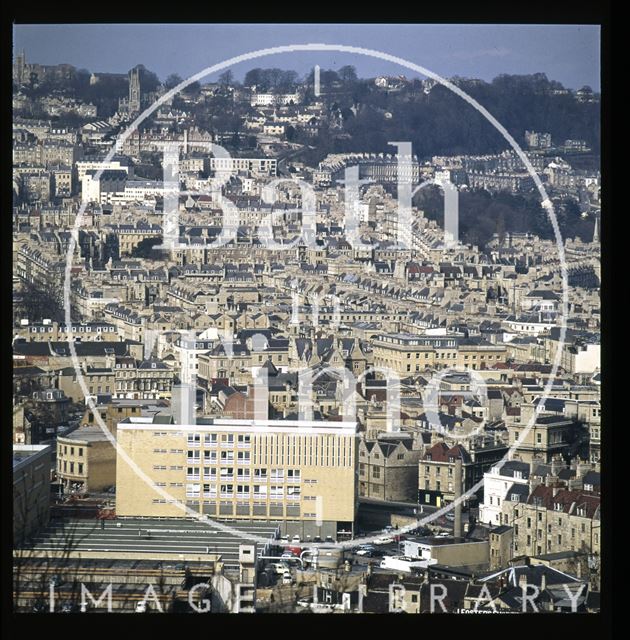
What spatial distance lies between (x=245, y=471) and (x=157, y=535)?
2.41m

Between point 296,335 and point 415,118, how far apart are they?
3.20 meters

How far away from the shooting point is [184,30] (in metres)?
14.2

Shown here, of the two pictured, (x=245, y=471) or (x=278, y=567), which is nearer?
(x=278, y=567)

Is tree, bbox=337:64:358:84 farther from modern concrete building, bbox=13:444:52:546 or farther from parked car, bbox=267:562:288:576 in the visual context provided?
parked car, bbox=267:562:288:576

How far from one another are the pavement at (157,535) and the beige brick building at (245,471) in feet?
1.12

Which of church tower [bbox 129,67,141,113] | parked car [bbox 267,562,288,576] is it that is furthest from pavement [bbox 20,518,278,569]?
church tower [bbox 129,67,141,113]

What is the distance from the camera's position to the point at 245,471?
1081cm

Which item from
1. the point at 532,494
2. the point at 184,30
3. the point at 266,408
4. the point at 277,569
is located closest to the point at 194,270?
the point at 184,30

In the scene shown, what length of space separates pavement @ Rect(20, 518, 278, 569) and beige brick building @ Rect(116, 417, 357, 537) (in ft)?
1.12

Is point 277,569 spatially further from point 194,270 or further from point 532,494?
point 194,270

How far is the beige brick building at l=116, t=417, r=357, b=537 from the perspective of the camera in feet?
33.1

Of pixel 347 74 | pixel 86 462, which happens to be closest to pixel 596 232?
pixel 347 74

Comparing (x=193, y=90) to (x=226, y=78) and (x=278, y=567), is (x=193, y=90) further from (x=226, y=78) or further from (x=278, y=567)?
(x=278, y=567)
